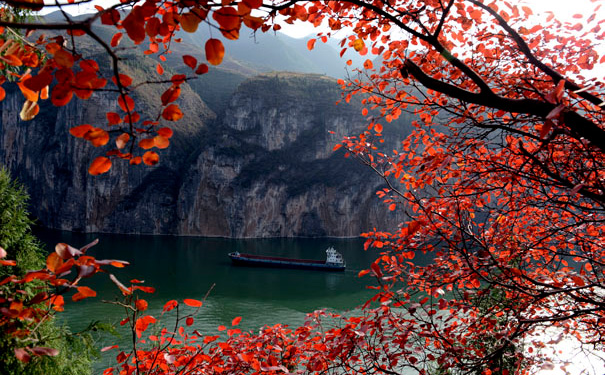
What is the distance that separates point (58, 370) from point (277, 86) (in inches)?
2707

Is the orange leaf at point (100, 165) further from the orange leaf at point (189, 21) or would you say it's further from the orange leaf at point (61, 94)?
the orange leaf at point (189, 21)

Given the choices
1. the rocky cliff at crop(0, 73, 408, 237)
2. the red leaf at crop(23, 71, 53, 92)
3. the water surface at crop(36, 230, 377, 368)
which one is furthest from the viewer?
the rocky cliff at crop(0, 73, 408, 237)

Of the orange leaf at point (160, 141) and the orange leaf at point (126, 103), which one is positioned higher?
the orange leaf at point (126, 103)

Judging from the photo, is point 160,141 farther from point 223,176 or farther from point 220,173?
point 220,173

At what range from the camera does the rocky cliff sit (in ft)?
186

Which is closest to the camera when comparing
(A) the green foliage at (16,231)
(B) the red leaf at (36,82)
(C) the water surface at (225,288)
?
(B) the red leaf at (36,82)

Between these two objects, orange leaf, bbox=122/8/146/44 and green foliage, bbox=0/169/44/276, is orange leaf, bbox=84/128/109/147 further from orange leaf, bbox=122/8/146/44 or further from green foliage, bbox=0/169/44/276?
green foliage, bbox=0/169/44/276

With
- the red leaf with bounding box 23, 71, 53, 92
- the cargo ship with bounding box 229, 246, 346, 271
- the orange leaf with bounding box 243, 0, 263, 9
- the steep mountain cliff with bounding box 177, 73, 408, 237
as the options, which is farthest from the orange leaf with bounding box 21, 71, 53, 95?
the steep mountain cliff with bounding box 177, 73, 408, 237

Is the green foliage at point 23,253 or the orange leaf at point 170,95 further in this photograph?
the green foliage at point 23,253

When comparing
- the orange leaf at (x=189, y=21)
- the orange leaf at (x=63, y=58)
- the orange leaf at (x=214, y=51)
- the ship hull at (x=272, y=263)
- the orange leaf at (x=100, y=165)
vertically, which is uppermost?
the orange leaf at (x=189, y=21)

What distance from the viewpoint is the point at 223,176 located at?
197ft

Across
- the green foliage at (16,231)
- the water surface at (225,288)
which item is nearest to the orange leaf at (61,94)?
the green foliage at (16,231)

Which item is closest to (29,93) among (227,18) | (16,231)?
(227,18)

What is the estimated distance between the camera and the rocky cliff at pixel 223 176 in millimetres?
56656
